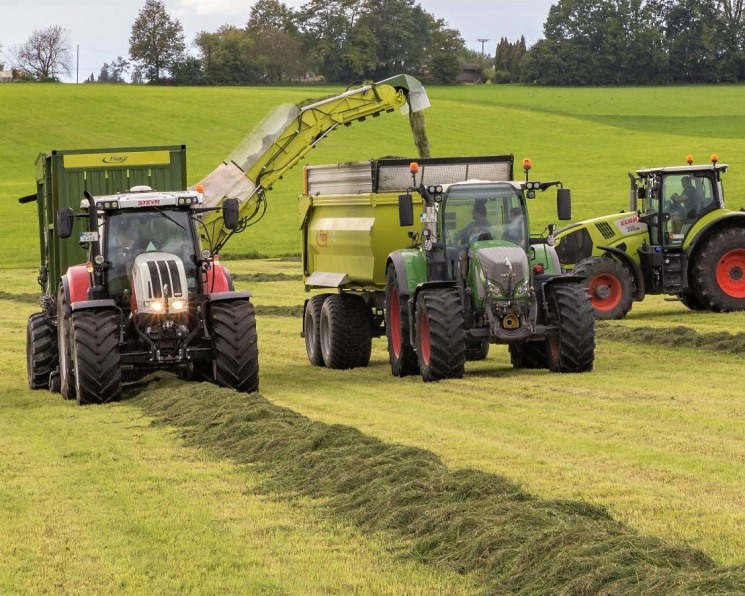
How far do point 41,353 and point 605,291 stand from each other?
9.72 metres

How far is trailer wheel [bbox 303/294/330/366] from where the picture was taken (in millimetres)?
19984

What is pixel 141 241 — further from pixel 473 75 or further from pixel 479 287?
pixel 473 75

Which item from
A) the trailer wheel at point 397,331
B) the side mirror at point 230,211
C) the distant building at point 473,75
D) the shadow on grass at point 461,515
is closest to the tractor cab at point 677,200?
the trailer wheel at point 397,331

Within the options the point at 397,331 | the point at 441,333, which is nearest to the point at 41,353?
the point at 397,331

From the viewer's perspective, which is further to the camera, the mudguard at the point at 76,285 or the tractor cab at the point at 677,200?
the tractor cab at the point at 677,200

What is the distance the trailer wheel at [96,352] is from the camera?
49.9ft

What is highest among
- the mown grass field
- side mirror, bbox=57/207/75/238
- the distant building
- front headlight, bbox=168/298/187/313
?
the distant building

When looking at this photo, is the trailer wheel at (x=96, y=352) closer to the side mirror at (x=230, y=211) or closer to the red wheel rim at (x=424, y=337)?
the side mirror at (x=230, y=211)

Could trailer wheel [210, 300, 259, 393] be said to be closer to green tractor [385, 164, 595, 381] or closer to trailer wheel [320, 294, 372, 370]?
green tractor [385, 164, 595, 381]

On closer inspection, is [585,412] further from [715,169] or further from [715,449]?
[715,169]

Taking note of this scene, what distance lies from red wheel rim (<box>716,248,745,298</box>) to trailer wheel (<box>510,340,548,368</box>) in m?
6.18

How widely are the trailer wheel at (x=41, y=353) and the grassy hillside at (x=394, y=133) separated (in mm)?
27904

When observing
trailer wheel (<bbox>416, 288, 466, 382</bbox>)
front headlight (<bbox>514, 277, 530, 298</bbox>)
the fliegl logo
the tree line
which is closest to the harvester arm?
the fliegl logo

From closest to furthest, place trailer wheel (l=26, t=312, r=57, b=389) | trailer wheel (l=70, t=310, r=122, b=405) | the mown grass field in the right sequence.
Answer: the mown grass field < trailer wheel (l=70, t=310, r=122, b=405) < trailer wheel (l=26, t=312, r=57, b=389)
